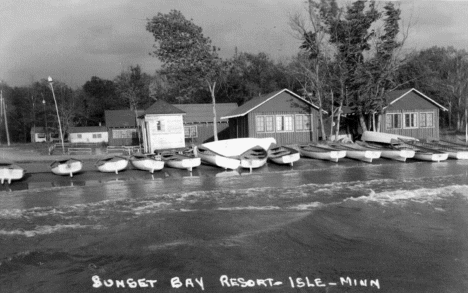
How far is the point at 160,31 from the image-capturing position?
29531 millimetres

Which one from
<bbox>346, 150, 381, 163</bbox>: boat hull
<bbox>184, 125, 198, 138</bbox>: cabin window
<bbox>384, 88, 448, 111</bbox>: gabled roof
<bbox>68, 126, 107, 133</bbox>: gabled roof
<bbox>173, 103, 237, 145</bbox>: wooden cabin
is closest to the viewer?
<bbox>346, 150, 381, 163</bbox>: boat hull

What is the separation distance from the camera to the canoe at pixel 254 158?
2178cm

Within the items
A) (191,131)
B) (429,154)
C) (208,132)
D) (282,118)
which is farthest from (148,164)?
(429,154)

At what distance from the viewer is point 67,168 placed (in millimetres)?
20078

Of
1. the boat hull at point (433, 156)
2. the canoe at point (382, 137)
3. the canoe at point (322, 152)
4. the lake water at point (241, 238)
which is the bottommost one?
the boat hull at point (433, 156)

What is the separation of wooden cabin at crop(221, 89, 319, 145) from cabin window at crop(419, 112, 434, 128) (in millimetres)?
9686

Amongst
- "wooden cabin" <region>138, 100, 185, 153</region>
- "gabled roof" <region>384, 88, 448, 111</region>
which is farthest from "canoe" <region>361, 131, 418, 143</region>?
"wooden cabin" <region>138, 100, 185, 153</region>

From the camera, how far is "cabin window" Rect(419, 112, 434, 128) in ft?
107

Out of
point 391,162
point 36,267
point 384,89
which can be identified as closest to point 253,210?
point 36,267

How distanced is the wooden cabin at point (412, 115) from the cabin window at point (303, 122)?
685 cm

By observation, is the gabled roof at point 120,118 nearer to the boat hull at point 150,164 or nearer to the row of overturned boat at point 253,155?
the row of overturned boat at point 253,155

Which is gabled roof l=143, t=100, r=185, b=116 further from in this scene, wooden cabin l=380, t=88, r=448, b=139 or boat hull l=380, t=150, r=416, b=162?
wooden cabin l=380, t=88, r=448, b=139

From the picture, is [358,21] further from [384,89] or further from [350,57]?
[384,89]

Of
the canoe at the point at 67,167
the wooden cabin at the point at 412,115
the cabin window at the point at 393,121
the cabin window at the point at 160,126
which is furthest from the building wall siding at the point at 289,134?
the canoe at the point at 67,167
